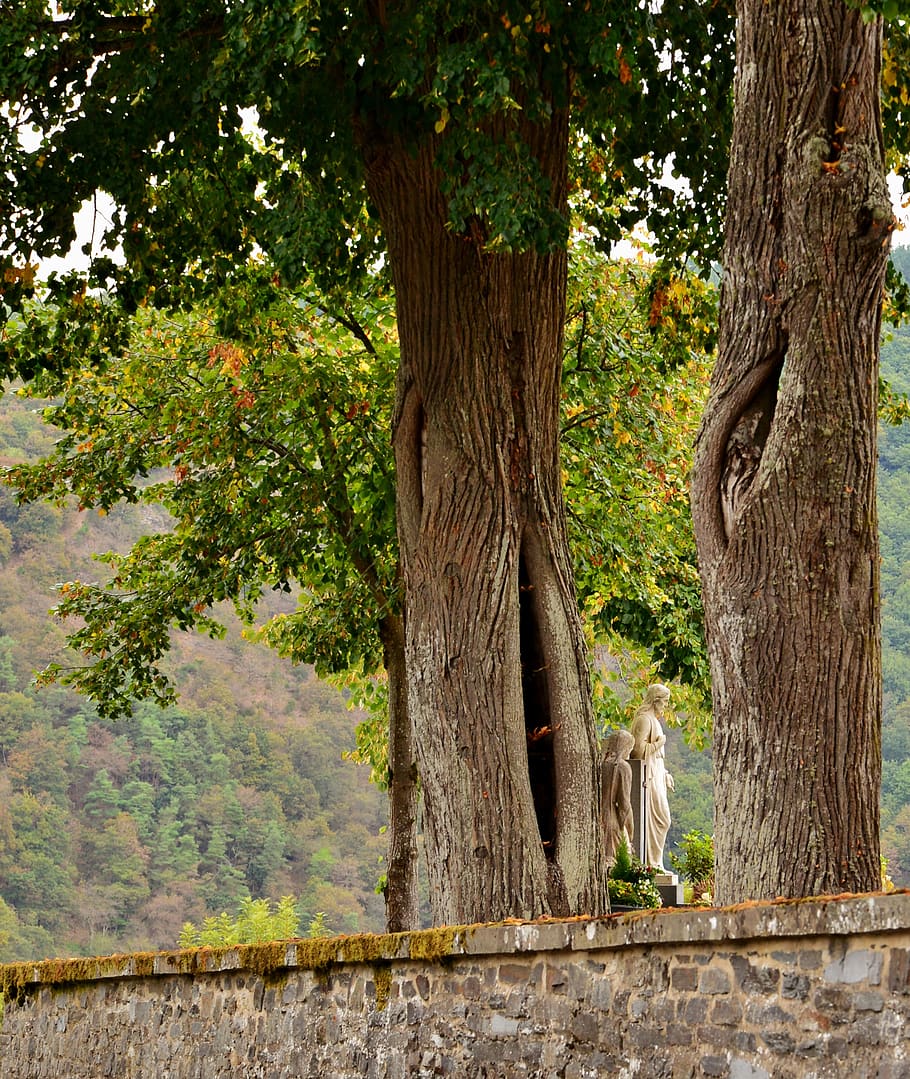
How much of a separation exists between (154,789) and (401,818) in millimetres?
45830

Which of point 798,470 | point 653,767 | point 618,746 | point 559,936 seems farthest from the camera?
point 653,767

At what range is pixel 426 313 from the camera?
376 inches

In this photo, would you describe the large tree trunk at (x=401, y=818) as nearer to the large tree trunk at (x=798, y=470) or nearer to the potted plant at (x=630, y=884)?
the potted plant at (x=630, y=884)

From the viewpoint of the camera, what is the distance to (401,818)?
15.6m

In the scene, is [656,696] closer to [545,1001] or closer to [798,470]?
[798,470]

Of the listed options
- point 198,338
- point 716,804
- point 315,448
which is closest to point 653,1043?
point 716,804

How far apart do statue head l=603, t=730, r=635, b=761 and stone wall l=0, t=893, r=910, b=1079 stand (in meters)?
9.85

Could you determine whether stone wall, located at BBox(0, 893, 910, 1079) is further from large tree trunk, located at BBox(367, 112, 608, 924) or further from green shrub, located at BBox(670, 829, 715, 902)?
green shrub, located at BBox(670, 829, 715, 902)

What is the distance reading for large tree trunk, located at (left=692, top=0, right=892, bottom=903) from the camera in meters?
6.79

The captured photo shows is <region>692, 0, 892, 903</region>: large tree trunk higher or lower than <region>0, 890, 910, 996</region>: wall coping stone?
higher

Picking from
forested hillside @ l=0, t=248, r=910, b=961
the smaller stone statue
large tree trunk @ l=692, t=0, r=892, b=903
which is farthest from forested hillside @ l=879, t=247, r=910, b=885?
large tree trunk @ l=692, t=0, r=892, b=903

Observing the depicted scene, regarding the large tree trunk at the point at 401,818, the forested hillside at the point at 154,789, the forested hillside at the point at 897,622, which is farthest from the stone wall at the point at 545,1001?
the forested hillside at the point at 154,789

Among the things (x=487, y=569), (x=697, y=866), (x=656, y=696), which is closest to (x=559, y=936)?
(x=487, y=569)

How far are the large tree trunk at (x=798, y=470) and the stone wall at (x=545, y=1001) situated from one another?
1.57 m
